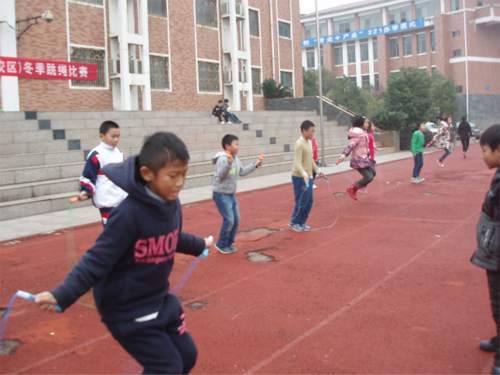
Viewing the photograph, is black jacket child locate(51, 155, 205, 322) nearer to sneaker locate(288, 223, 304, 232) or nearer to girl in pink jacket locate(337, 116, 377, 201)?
sneaker locate(288, 223, 304, 232)

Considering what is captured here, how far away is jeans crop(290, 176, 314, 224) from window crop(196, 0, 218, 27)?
67.2 ft

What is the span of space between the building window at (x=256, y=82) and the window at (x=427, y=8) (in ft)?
156

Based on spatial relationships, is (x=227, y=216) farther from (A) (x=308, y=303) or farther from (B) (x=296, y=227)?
(A) (x=308, y=303)

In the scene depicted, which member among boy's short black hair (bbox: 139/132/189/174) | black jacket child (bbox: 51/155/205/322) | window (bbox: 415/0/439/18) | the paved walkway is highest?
window (bbox: 415/0/439/18)

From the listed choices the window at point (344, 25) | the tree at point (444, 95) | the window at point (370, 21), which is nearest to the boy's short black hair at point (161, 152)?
the tree at point (444, 95)

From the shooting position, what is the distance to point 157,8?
24.2 metres

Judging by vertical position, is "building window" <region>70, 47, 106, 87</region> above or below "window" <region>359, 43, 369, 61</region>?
below

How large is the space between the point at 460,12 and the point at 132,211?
227ft

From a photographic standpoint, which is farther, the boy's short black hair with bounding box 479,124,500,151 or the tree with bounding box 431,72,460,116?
the tree with bounding box 431,72,460,116

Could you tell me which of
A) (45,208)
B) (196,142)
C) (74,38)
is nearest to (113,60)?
(74,38)

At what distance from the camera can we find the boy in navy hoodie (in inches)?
95.4

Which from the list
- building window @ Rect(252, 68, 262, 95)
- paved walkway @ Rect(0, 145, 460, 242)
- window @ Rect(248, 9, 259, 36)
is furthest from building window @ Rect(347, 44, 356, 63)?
paved walkway @ Rect(0, 145, 460, 242)

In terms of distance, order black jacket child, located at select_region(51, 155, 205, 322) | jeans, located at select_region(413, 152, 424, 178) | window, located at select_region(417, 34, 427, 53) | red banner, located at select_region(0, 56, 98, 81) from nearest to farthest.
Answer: black jacket child, located at select_region(51, 155, 205, 322) → jeans, located at select_region(413, 152, 424, 178) → red banner, located at select_region(0, 56, 98, 81) → window, located at select_region(417, 34, 427, 53)

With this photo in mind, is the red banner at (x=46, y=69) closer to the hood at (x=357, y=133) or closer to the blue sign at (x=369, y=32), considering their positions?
the hood at (x=357, y=133)
